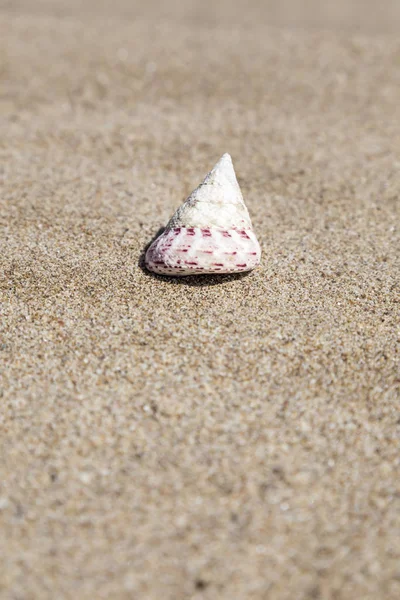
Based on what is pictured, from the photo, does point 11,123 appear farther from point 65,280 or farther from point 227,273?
point 227,273

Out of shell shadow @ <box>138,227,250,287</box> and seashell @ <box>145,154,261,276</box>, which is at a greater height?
seashell @ <box>145,154,261,276</box>

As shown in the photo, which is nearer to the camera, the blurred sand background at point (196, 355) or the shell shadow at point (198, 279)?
the blurred sand background at point (196, 355)

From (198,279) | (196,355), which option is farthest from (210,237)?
(196,355)

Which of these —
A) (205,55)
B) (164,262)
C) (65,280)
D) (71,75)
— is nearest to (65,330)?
(65,280)

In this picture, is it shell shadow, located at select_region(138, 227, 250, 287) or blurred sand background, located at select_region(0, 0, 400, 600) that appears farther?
shell shadow, located at select_region(138, 227, 250, 287)

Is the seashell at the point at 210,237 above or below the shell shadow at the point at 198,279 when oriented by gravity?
above

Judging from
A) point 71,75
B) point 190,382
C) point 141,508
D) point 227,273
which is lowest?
point 141,508

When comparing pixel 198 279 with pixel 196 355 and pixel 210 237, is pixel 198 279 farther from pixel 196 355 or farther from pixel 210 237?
pixel 196 355
